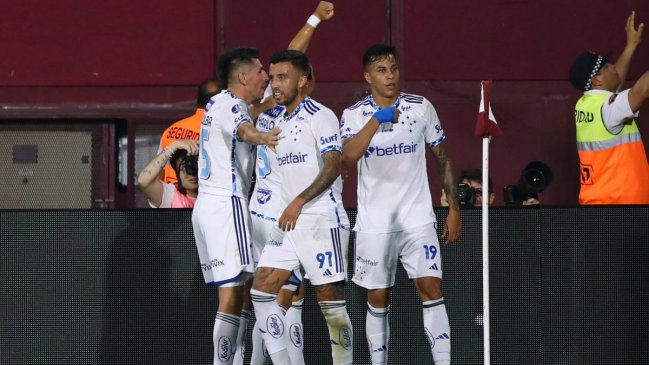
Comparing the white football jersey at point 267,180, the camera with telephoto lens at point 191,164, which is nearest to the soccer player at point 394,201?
the white football jersey at point 267,180

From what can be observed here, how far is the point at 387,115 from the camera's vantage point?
8578 mm

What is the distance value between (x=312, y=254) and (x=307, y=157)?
66 centimetres

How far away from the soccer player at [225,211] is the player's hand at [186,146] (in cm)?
94

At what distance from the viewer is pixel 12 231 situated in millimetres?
10219

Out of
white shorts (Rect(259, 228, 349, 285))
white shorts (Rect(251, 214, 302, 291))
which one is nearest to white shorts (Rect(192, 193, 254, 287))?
white shorts (Rect(251, 214, 302, 291))

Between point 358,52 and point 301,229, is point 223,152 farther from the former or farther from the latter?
point 358,52

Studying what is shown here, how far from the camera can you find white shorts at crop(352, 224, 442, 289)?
9.04 meters

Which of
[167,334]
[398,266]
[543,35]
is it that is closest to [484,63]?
[543,35]

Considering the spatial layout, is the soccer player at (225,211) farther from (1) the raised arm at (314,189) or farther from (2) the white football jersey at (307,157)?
→ (1) the raised arm at (314,189)

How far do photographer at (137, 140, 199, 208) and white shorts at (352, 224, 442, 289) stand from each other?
5.66 ft

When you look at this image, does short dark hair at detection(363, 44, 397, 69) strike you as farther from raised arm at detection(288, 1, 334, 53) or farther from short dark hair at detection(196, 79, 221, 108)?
short dark hair at detection(196, 79, 221, 108)

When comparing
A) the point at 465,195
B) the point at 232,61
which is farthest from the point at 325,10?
the point at 465,195

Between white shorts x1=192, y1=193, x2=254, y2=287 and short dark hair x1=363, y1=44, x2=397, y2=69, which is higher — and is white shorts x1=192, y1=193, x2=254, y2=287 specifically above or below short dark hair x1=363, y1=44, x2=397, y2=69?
below

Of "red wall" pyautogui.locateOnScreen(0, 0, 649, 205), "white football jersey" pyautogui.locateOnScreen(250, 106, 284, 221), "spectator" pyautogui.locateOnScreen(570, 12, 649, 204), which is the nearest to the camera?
"white football jersey" pyautogui.locateOnScreen(250, 106, 284, 221)
